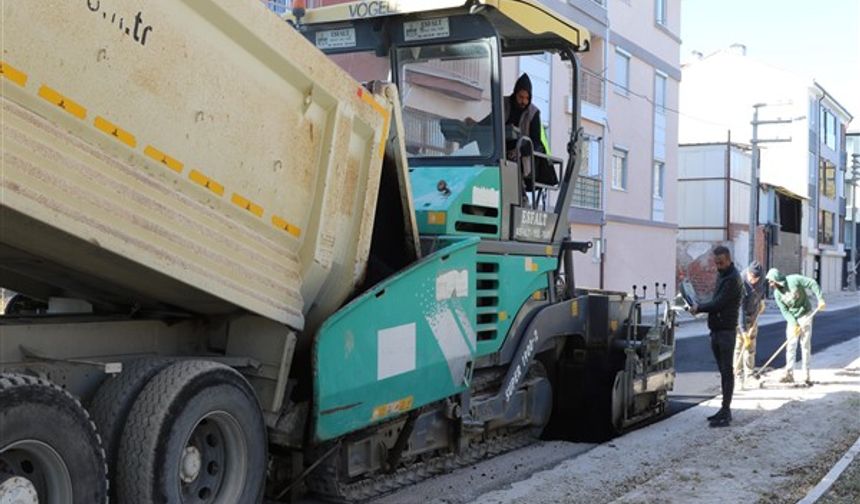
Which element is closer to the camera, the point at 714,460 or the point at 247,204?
the point at 247,204

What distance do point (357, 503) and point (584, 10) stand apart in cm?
1980

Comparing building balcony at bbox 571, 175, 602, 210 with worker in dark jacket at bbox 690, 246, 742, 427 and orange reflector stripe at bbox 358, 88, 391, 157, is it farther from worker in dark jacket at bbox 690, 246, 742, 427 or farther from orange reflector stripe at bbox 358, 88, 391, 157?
orange reflector stripe at bbox 358, 88, 391, 157

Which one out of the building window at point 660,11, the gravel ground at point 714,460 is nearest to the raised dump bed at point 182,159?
the gravel ground at point 714,460

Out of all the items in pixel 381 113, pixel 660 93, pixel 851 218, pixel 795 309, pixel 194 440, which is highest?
pixel 660 93

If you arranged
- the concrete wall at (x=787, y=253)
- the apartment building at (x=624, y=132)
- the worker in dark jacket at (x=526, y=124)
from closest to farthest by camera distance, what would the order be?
1. the worker in dark jacket at (x=526, y=124)
2. the apartment building at (x=624, y=132)
3. the concrete wall at (x=787, y=253)

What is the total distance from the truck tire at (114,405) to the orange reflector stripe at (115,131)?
1.02 meters

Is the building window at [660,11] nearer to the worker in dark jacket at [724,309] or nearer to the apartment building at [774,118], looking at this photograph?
the apartment building at [774,118]

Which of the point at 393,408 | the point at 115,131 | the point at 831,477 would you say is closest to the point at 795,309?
the point at 831,477

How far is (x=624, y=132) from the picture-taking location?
2620 centimetres

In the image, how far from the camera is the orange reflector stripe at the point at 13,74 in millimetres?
2842

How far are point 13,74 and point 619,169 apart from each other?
24.7m

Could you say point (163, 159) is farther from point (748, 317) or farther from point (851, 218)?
point (851, 218)

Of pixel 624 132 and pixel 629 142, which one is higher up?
pixel 624 132

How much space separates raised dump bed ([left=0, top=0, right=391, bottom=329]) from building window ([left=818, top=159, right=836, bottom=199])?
53.3 m
